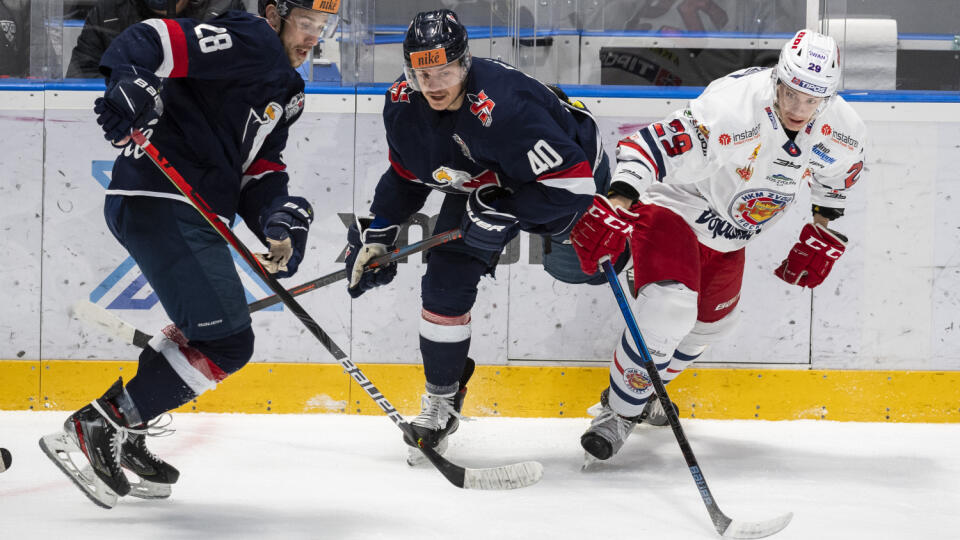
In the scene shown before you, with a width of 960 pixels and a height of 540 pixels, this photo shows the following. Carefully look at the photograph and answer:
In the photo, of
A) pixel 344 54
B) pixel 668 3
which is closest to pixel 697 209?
pixel 668 3

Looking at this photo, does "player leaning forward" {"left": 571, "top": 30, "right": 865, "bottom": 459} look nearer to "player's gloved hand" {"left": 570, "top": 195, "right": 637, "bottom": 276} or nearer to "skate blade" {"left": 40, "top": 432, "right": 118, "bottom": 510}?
"player's gloved hand" {"left": 570, "top": 195, "right": 637, "bottom": 276}

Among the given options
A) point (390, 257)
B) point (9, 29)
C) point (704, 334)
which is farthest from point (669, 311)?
point (9, 29)

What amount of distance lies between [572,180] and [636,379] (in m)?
0.63

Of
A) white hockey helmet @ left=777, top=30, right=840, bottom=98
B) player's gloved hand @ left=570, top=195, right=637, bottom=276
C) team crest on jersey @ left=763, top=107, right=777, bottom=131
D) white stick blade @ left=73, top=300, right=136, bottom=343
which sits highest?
white hockey helmet @ left=777, top=30, right=840, bottom=98

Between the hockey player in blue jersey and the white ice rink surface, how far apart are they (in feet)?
0.72

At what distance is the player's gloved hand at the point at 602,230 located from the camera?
8.11 ft

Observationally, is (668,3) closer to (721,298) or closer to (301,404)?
(721,298)

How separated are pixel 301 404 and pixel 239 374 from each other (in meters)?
0.23

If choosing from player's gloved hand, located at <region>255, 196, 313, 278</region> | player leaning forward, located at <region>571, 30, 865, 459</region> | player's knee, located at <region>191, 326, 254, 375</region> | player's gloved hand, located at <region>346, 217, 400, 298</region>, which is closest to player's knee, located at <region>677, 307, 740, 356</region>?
player leaning forward, located at <region>571, 30, 865, 459</region>

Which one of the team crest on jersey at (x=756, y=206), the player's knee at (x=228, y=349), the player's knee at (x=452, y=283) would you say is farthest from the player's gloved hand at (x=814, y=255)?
the player's knee at (x=228, y=349)

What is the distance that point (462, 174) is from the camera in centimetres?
263

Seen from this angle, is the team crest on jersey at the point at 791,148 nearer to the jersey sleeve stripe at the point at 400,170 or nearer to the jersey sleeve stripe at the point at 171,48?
the jersey sleeve stripe at the point at 400,170

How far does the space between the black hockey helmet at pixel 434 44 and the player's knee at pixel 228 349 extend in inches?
29.5

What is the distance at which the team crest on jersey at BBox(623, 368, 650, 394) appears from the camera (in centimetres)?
272
